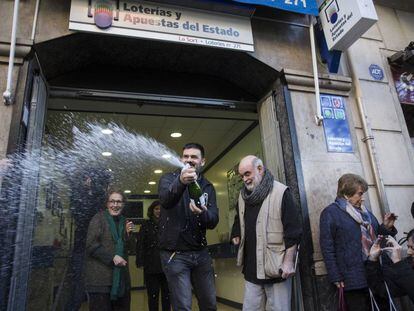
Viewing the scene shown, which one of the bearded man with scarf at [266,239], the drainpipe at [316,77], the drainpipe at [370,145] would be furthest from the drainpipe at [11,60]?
the drainpipe at [370,145]

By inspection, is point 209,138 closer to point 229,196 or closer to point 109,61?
point 229,196

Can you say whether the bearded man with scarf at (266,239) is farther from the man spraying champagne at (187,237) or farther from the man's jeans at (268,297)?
the man spraying champagne at (187,237)

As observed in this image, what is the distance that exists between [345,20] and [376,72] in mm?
1282

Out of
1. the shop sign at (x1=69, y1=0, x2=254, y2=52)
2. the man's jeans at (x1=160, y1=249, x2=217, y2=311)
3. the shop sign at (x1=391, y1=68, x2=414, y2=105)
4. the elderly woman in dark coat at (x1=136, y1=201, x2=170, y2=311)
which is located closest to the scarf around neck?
the man's jeans at (x1=160, y1=249, x2=217, y2=311)

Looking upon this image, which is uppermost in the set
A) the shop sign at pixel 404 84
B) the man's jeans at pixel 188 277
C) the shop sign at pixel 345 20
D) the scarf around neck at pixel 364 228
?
the shop sign at pixel 345 20

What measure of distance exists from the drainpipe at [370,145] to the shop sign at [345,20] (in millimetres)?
680

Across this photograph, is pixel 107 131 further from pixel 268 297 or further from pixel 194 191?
pixel 268 297

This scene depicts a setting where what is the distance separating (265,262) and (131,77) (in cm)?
310

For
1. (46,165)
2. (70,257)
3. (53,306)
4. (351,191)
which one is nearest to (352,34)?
(351,191)

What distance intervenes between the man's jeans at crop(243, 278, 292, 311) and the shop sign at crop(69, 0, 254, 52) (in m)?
2.86

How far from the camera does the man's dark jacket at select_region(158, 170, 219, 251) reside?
136 inches

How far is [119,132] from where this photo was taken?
7867 mm

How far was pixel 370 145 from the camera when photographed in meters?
5.07

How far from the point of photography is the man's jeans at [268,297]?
340 cm
